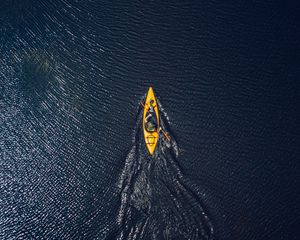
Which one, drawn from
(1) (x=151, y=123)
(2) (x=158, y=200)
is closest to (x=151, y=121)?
(1) (x=151, y=123)

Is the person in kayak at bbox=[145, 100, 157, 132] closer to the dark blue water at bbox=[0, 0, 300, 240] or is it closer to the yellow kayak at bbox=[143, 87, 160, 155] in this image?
the yellow kayak at bbox=[143, 87, 160, 155]

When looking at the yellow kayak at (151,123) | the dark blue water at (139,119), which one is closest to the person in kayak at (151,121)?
the yellow kayak at (151,123)

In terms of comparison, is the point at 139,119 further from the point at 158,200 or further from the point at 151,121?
the point at 158,200

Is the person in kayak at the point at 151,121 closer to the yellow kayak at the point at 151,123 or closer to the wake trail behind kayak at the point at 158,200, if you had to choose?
the yellow kayak at the point at 151,123

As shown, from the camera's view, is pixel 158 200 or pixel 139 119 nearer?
pixel 158 200

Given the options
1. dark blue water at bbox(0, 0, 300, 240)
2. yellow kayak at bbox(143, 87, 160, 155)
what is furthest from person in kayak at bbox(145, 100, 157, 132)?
dark blue water at bbox(0, 0, 300, 240)

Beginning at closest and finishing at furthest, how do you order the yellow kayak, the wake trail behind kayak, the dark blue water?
the wake trail behind kayak → the dark blue water → the yellow kayak

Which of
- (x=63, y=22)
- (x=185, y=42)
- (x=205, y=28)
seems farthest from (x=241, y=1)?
(x=63, y=22)
